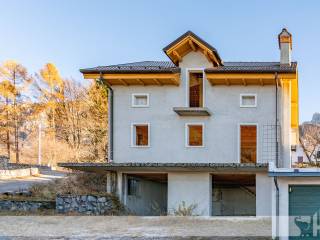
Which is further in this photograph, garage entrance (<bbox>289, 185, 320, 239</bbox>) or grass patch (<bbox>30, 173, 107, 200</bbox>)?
grass patch (<bbox>30, 173, 107, 200</bbox>)

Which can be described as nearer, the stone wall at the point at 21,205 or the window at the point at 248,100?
the stone wall at the point at 21,205

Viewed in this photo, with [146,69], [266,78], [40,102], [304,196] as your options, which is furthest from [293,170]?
[40,102]

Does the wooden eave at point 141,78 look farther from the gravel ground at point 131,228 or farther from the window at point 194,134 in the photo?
the gravel ground at point 131,228

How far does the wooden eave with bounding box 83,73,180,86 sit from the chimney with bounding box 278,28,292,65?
5508mm

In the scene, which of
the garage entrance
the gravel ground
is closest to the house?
the gravel ground

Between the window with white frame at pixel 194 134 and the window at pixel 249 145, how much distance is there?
2005mm

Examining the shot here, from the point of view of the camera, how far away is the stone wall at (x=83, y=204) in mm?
25406

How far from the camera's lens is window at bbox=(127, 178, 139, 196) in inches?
1125

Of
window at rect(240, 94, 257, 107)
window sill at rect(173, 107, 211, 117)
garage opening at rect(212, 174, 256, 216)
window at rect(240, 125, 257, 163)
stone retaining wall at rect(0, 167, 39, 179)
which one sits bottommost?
garage opening at rect(212, 174, 256, 216)

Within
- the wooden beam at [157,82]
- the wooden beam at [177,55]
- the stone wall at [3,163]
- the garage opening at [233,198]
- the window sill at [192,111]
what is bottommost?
the garage opening at [233,198]

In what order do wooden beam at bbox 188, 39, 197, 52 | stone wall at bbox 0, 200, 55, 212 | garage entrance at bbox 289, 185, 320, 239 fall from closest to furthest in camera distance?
1. garage entrance at bbox 289, 185, 320, 239
2. stone wall at bbox 0, 200, 55, 212
3. wooden beam at bbox 188, 39, 197, 52

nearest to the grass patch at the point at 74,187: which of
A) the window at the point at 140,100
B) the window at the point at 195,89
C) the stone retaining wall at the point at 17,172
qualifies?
the window at the point at 140,100

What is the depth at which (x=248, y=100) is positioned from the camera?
2786cm

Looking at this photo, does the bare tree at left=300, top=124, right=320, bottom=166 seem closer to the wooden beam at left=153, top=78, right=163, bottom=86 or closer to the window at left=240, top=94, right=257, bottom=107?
the window at left=240, top=94, right=257, bottom=107
